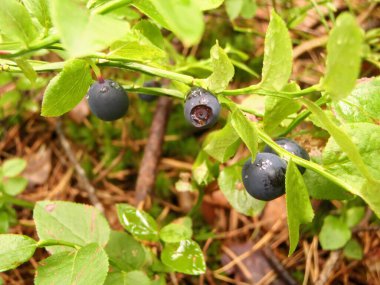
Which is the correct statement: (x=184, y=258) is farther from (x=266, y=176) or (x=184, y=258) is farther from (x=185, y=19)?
(x=185, y=19)

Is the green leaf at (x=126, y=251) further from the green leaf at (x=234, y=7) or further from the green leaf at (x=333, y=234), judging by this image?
the green leaf at (x=234, y=7)

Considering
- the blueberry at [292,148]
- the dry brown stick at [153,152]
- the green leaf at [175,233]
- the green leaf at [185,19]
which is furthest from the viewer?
the dry brown stick at [153,152]

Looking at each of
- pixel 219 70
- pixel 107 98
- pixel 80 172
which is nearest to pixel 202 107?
pixel 219 70

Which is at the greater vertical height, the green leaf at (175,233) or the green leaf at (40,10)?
the green leaf at (40,10)

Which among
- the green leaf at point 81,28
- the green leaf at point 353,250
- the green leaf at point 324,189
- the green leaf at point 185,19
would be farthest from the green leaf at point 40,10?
the green leaf at point 353,250

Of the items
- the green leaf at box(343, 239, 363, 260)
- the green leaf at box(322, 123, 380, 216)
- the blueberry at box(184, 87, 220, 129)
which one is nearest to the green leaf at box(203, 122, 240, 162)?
the blueberry at box(184, 87, 220, 129)

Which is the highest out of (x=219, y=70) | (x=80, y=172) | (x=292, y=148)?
(x=219, y=70)
